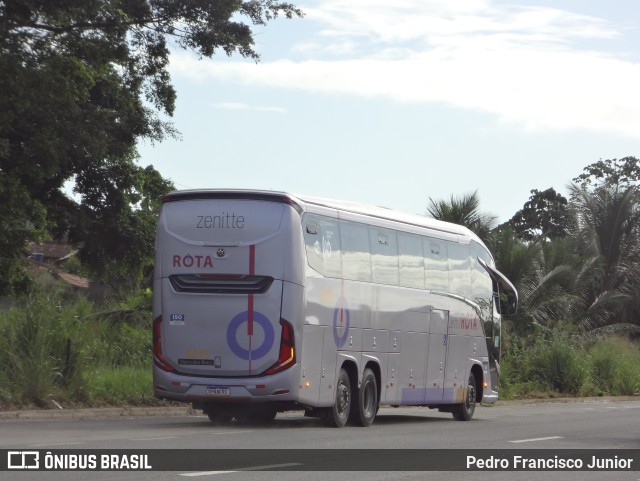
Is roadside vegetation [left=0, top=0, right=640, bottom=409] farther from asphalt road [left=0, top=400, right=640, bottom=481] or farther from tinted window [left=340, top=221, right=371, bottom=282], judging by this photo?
tinted window [left=340, top=221, right=371, bottom=282]

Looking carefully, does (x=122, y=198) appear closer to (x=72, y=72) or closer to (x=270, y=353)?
→ (x=72, y=72)

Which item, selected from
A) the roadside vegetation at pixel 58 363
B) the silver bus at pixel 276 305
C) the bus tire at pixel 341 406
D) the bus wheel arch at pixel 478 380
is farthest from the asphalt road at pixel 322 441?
the roadside vegetation at pixel 58 363

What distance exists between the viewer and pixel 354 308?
2044cm

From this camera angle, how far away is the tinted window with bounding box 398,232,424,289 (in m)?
22.0

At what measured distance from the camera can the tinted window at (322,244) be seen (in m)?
19.1

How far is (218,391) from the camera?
18703 millimetres

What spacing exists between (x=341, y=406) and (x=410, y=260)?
137 inches

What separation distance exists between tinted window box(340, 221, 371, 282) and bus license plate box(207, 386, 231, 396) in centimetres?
283

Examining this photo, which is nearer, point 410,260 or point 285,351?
point 285,351

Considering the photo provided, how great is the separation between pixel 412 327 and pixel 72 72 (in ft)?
30.4

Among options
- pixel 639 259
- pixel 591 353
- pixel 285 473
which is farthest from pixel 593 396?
pixel 285 473

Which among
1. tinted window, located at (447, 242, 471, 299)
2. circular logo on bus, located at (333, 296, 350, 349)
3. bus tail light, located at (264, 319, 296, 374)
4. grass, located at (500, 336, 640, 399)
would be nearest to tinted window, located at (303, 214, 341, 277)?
circular logo on bus, located at (333, 296, 350, 349)

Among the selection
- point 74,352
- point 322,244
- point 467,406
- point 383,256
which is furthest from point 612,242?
point 322,244

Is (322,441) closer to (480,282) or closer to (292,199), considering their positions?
(292,199)
